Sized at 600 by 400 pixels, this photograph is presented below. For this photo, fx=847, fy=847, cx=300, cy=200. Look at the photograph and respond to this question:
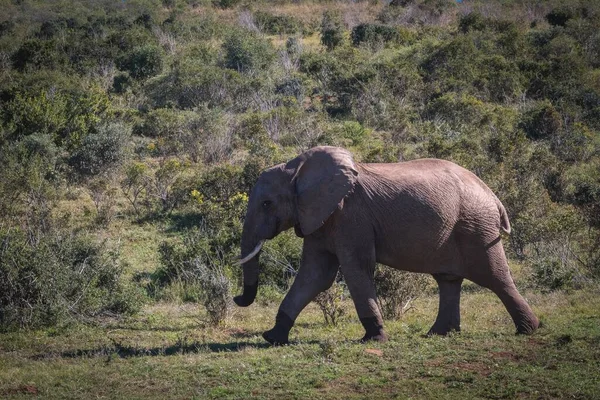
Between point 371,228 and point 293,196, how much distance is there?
1.08 m

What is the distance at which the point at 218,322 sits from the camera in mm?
12375

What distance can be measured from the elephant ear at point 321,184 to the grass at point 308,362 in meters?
1.59

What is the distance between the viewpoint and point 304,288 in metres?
11.0

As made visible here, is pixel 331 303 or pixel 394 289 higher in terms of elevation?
pixel 394 289

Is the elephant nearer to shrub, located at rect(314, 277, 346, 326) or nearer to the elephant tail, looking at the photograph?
the elephant tail

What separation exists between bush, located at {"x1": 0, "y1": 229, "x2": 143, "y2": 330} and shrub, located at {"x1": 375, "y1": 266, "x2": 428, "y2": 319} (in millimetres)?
3802

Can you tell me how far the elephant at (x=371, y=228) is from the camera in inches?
423

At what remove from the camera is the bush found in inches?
471

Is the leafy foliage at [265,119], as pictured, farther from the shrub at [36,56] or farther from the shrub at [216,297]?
the shrub at [216,297]

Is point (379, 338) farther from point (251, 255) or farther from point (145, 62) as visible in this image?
point (145, 62)

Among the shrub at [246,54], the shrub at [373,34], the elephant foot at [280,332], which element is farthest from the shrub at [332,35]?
the elephant foot at [280,332]

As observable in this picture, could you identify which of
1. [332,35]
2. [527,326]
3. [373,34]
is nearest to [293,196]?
[527,326]

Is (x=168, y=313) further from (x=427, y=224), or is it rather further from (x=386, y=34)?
(x=386, y=34)

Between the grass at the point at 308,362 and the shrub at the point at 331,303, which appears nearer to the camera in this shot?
the grass at the point at 308,362
